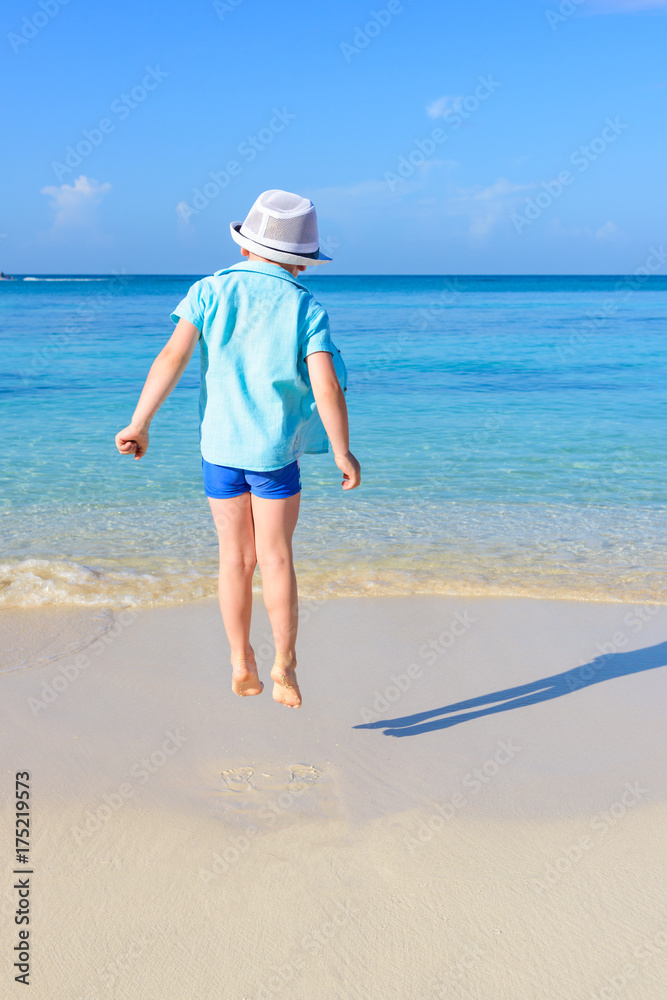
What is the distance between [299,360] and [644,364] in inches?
643

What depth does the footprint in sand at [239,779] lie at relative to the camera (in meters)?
2.52

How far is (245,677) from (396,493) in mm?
3954

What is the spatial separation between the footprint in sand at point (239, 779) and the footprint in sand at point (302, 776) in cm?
13

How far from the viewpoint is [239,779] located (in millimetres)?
2566

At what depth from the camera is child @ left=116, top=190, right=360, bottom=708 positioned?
8.54 ft

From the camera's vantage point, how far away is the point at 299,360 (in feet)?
8.68

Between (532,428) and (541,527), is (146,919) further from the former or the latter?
(532,428)
